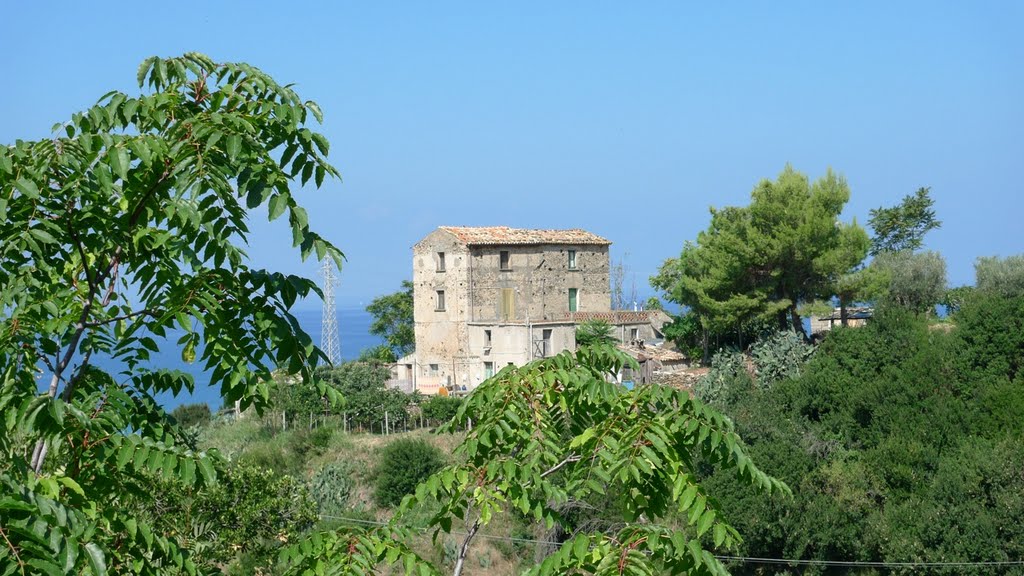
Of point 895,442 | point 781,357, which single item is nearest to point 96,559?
point 895,442

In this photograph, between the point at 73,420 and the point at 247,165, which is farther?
the point at 247,165

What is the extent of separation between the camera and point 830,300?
129 ft

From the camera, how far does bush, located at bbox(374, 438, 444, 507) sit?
31.7 metres

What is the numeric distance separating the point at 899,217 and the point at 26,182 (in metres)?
52.9

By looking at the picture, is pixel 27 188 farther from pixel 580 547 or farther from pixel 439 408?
pixel 439 408

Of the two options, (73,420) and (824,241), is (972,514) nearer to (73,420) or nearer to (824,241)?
(824,241)

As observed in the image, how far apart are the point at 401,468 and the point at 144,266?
2751 centimetres

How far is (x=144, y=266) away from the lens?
16.4 feet

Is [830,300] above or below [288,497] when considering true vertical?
above

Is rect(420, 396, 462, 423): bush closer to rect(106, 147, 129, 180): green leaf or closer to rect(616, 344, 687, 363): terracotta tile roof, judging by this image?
rect(616, 344, 687, 363): terracotta tile roof

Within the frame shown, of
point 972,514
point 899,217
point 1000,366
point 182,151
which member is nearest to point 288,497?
point 972,514

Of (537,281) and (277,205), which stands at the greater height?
(537,281)

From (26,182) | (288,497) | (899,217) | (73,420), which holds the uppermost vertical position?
(899,217)

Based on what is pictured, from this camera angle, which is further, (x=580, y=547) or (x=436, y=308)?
(x=436, y=308)
